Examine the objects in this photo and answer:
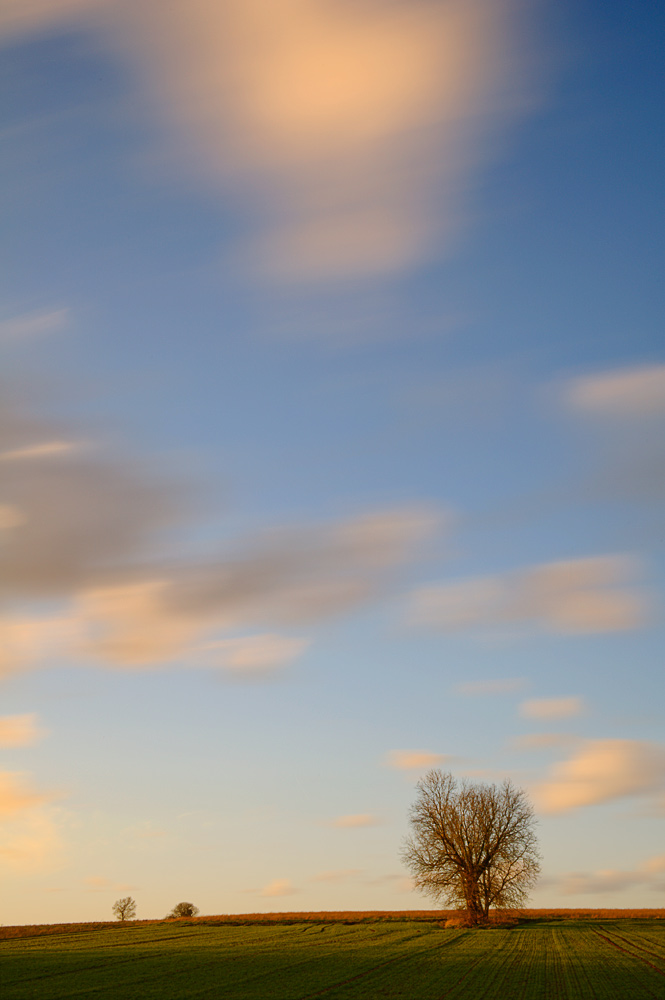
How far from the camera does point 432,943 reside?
59.6m

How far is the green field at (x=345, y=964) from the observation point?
114ft

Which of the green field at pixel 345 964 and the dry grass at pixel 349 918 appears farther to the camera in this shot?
the dry grass at pixel 349 918

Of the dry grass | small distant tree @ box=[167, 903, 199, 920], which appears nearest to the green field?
the dry grass

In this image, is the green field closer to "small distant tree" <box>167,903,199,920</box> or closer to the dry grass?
the dry grass

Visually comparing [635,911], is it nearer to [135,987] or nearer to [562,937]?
[562,937]

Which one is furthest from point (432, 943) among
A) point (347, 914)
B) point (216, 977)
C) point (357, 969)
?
point (347, 914)

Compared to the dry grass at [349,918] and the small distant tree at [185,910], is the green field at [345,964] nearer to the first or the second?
the dry grass at [349,918]

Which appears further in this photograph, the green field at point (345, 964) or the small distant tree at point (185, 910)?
the small distant tree at point (185, 910)

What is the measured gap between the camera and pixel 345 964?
4609 centimetres

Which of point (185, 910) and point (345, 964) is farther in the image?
point (185, 910)

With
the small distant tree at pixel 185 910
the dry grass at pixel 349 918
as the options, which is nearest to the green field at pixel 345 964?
the dry grass at pixel 349 918

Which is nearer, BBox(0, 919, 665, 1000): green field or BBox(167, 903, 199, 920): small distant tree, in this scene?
BBox(0, 919, 665, 1000): green field

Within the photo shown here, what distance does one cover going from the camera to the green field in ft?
114

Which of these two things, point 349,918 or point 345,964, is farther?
point 349,918
